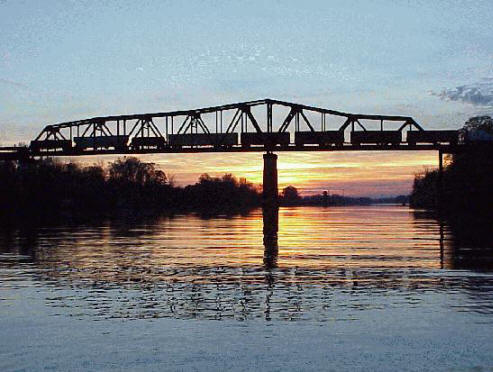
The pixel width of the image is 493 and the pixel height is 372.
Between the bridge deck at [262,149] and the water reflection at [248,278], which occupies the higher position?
the bridge deck at [262,149]

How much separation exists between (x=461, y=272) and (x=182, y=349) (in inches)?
610

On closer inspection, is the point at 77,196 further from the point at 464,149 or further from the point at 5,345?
the point at 5,345

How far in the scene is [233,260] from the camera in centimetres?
3253

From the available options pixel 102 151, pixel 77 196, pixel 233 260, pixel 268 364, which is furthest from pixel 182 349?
pixel 77 196

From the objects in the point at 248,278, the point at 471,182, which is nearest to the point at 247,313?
the point at 248,278

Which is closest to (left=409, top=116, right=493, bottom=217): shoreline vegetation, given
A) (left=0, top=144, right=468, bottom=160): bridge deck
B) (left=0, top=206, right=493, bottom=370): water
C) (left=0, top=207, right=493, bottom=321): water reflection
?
(left=0, top=144, right=468, bottom=160): bridge deck

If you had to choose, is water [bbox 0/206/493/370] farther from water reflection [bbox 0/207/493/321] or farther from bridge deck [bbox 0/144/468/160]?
bridge deck [bbox 0/144/468/160]

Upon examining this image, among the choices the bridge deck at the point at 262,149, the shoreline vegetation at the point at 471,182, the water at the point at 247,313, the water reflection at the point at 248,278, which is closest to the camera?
the water at the point at 247,313

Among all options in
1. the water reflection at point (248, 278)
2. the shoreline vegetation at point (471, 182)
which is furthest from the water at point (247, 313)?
the shoreline vegetation at point (471, 182)

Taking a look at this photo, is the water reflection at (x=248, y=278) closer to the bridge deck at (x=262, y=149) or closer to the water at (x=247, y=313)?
the water at (x=247, y=313)

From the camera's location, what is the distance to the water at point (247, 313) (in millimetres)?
13898

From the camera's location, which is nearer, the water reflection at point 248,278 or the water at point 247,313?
the water at point 247,313

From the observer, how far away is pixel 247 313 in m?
18.2

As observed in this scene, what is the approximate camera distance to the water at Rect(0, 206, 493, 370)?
45.6 feet
